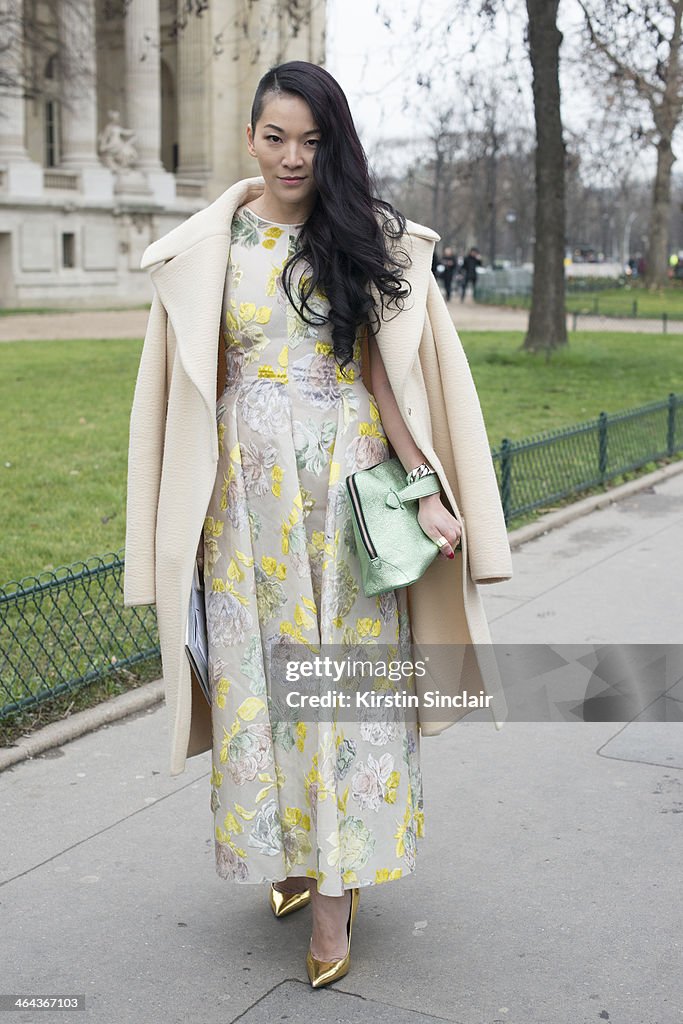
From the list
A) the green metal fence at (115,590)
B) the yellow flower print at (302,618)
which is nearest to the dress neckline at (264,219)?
the yellow flower print at (302,618)

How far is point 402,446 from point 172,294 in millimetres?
681

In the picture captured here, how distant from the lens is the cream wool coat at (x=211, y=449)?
10.9 ft

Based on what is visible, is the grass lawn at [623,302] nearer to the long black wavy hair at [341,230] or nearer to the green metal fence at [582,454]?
the green metal fence at [582,454]

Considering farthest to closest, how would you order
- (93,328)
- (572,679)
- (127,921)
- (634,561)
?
(93,328) < (634,561) < (572,679) < (127,921)

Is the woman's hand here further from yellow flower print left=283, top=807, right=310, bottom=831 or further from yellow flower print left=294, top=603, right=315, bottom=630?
yellow flower print left=283, top=807, right=310, bottom=831

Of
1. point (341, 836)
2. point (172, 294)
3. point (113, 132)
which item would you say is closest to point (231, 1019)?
point (341, 836)

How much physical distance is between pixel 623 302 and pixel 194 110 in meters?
16.6

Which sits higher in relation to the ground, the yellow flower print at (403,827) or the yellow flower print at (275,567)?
the yellow flower print at (275,567)

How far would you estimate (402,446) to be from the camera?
11.2 ft

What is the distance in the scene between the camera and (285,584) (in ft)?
11.0

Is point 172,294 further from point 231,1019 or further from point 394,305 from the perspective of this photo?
point 231,1019

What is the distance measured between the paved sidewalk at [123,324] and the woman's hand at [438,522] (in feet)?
72.9

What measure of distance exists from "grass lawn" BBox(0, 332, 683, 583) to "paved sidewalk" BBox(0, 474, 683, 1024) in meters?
3.17

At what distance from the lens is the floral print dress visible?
131 inches
